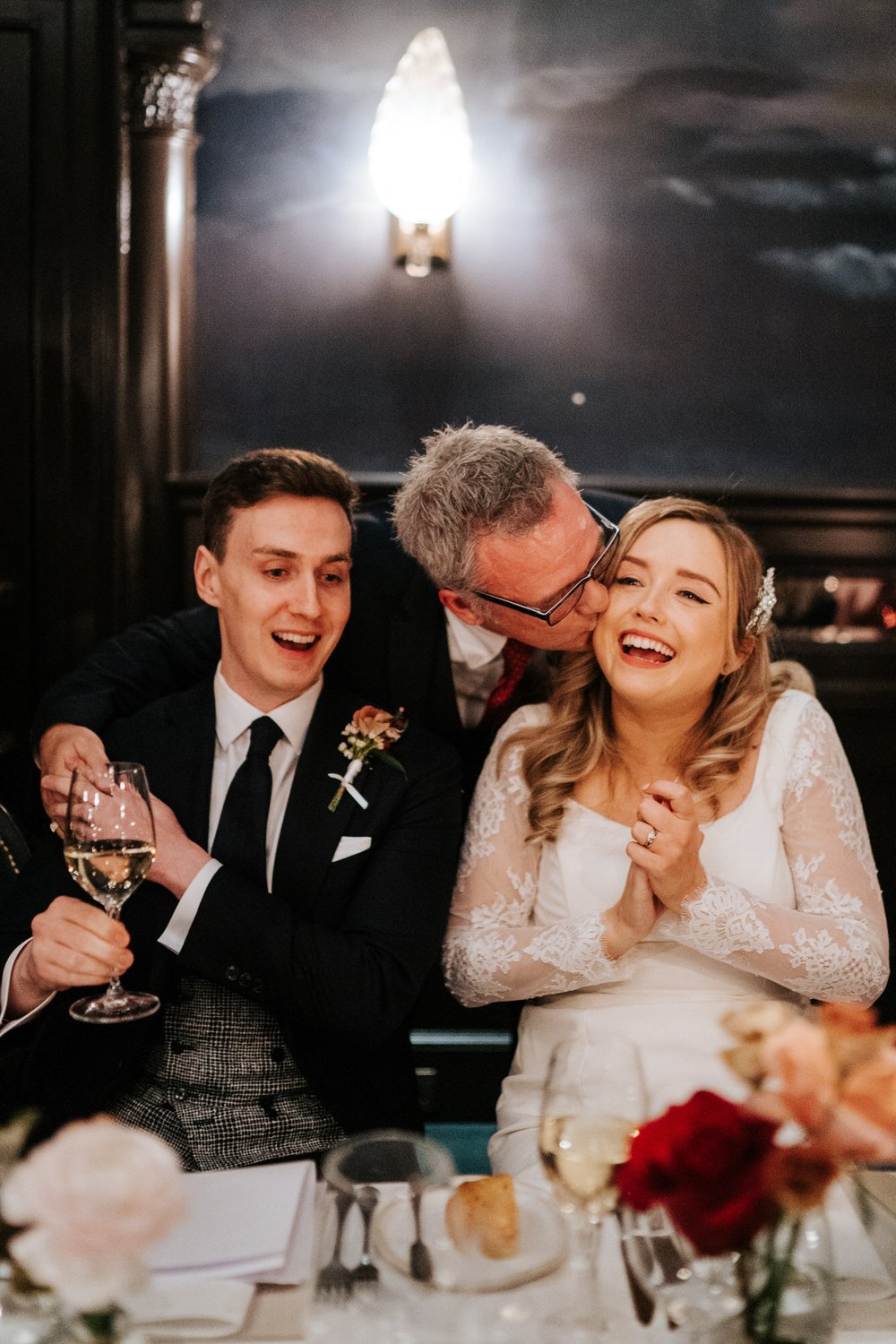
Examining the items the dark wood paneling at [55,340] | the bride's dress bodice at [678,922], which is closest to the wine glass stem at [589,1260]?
the bride's dress bodice at [678,922]

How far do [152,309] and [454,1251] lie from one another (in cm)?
346

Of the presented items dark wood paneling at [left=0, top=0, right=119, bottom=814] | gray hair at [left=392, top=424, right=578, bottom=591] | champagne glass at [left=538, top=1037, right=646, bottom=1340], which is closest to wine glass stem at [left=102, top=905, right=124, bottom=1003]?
champagne glass at [left=538, top=1037, right=646, bottom=1340]

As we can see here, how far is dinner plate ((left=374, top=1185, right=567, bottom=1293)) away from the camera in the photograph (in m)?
0.97

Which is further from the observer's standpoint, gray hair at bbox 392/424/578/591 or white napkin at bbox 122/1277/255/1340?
gray hair at bbox 392/424/578/591

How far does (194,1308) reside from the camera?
1.17 m

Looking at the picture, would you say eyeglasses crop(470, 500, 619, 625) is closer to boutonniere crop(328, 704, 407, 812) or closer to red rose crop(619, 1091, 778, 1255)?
A: boutonniere crop(328, 704, 407, 812)

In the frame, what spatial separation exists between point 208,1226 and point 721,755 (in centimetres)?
134

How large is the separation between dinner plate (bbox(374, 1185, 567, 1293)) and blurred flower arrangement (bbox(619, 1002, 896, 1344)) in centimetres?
10

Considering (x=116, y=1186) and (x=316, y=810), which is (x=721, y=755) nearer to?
(x=316, y=810)

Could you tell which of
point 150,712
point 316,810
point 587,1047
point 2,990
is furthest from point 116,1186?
point 150,712

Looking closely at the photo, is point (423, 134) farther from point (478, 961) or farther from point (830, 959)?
point (830, 959)

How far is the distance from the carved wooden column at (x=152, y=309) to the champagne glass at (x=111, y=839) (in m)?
2.38

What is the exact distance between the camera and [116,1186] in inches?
34.0

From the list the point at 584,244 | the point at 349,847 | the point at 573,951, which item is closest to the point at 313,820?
the point at 349,847
